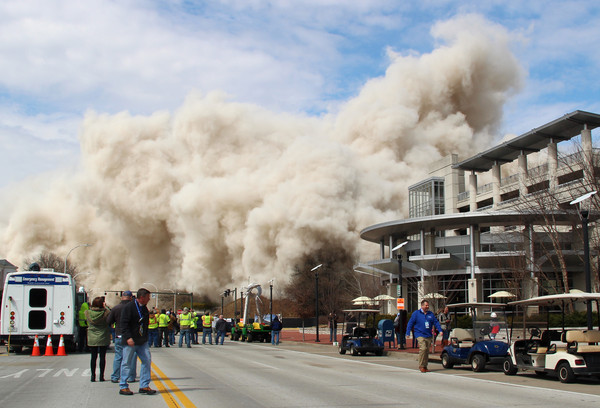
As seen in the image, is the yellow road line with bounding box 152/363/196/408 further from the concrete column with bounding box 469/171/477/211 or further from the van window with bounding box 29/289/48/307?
the concrete column with bounding box 469/171/477/211

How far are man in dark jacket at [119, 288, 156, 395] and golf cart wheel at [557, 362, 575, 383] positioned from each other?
316 inches

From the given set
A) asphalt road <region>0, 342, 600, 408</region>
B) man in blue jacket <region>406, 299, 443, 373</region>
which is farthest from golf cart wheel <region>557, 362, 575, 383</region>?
man in blue jacket <region>406, 299, 443, 373</region>

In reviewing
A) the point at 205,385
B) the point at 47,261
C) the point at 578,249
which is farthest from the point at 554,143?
the point at 47,261

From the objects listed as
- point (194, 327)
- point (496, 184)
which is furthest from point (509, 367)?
point (496, 184)

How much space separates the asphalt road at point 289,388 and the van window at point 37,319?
9.53 feet

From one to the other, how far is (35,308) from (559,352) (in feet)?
48.6

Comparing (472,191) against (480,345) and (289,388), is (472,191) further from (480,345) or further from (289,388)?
(289,388)

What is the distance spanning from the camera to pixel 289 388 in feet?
34.6

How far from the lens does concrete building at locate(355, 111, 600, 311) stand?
1302 inches

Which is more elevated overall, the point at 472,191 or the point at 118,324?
the point at 472,191

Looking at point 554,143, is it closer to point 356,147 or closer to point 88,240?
point 356,147

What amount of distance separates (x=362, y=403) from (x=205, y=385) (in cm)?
331

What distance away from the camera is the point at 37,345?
18.6 metres

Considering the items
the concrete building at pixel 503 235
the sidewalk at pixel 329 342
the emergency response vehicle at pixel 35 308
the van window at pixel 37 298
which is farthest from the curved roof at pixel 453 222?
the van window at pixel 37 298
